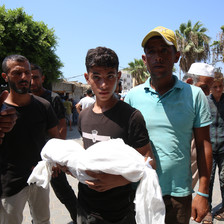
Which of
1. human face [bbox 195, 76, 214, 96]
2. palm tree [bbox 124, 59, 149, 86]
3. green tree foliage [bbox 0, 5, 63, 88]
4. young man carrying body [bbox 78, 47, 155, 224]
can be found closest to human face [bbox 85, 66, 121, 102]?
young man carrying body [bbox 78, 47, 155, 224]

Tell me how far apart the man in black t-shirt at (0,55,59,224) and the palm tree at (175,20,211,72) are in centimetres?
2849

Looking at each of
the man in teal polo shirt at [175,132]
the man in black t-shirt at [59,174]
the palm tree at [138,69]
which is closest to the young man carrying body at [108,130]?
the man in teal polo shirt at [175,132]

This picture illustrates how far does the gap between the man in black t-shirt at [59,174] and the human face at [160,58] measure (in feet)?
6.55

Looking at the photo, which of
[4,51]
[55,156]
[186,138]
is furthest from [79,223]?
[4,51]

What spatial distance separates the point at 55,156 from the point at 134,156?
1.81ft

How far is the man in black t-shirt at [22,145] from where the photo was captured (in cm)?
225

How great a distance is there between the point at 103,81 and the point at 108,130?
14.8 inches

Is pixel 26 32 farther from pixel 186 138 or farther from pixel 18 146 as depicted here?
pixel 186 138

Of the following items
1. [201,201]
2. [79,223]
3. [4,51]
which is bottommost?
[79,223]

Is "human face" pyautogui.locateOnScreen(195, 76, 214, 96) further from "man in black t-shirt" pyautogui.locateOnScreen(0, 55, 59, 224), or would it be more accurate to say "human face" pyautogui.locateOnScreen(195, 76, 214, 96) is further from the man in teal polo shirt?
"man in black t-shirt" pyautogui.locateOnScreen(0, 55, 59, 224)

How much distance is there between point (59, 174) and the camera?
3.04m

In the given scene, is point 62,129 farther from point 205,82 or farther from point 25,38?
point 25,38

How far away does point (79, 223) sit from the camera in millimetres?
1801

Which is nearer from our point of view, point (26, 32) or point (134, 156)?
point (134, 156)
